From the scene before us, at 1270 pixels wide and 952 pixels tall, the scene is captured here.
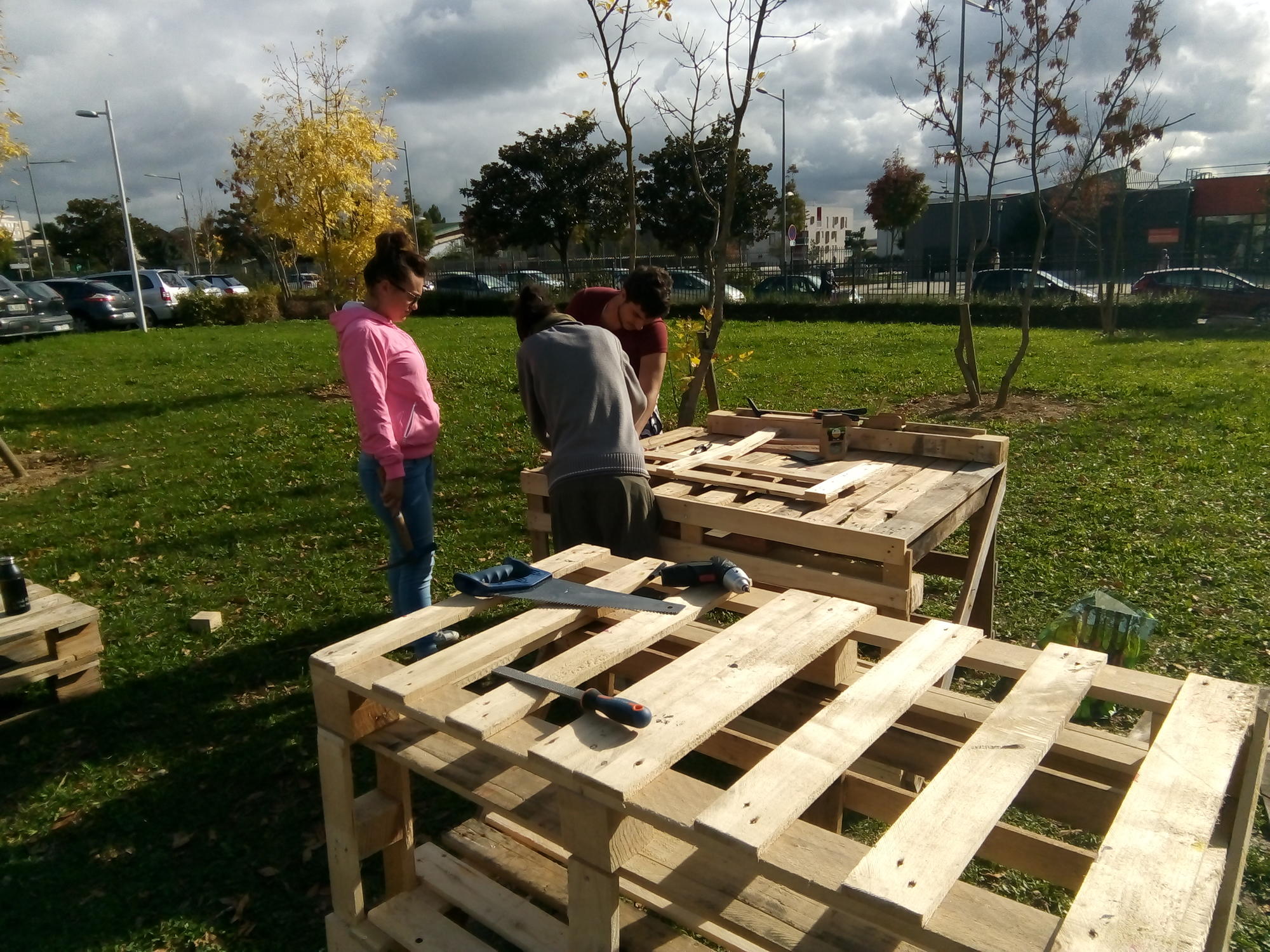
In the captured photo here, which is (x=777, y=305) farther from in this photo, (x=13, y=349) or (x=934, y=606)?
(x=934, y=606)

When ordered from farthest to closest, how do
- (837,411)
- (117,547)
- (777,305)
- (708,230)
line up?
(708,230) < (777,305) < (117,547) < (837,411)

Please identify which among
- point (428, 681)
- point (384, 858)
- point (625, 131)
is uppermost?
point (625, 131)

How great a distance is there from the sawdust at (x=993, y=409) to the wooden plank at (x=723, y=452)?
→ 16.0 ft

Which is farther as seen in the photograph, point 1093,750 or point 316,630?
point 316,630

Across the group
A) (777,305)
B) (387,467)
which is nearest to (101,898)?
(387,467)

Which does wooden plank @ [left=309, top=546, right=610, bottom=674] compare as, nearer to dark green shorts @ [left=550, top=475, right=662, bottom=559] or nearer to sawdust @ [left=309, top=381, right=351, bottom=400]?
dark green shorts @ [left=550, top=475, right=662, bottom=559]

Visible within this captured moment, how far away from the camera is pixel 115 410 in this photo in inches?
413

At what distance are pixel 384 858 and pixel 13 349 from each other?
17.2m

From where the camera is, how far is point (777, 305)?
22.0 metres

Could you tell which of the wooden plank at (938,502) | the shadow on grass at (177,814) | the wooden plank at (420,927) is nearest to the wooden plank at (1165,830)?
the wooden plank at (938,502)

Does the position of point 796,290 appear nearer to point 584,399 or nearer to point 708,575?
point 584,399

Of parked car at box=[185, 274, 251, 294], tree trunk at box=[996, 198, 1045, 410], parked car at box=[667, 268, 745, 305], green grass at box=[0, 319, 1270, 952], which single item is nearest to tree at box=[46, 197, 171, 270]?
parked car at box=[185, 274, 251, 294]

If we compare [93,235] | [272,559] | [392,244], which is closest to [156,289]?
[272,559]

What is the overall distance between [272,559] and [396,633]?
397 cm
